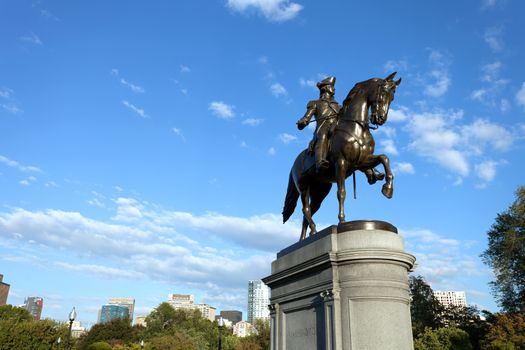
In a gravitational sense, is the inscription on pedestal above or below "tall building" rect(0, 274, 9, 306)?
below

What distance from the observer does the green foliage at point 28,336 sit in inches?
1897

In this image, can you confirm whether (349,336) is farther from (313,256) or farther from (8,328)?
(8,328)

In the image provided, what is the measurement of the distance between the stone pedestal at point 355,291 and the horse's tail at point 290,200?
3187mm

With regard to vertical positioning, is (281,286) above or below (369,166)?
below

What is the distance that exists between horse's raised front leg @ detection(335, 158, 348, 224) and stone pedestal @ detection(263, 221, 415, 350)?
819mm

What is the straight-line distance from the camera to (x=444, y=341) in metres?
39.2

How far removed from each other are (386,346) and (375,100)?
532 centimetres

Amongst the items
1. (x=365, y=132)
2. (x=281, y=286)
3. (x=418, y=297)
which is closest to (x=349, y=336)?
(x=281, y=286)

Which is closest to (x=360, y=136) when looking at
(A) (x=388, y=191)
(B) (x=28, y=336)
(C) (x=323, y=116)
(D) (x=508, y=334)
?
(A) (x=388, y=191)

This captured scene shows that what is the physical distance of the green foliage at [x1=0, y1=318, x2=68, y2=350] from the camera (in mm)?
48188

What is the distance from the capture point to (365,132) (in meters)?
11.0

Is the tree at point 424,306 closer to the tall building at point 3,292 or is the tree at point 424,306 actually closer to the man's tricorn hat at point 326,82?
the man's tricorn hat at point 326,82

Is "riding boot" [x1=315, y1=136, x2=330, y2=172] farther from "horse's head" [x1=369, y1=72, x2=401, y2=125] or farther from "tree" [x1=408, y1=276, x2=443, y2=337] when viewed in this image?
"tree" [x1=408, y1=276, x2=443, y2=337]

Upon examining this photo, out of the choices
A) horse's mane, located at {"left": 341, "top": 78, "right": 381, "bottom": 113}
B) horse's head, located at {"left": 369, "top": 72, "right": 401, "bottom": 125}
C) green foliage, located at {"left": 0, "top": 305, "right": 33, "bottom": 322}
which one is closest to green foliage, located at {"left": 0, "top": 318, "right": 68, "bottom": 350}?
green foliage, located at {"left": 0, "top": 305, "right": 33, "bottom": 322}
